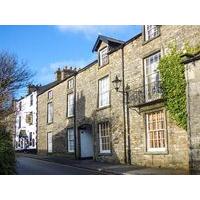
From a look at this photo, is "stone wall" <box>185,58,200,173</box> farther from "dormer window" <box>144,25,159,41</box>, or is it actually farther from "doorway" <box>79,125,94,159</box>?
"doorway" <box>79,125,94,159</box>

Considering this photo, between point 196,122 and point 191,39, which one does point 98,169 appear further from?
point 191,39

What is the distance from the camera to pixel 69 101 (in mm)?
22453

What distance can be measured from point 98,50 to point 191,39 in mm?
7077

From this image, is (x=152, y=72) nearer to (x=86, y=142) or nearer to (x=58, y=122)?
(x=86, y=142)

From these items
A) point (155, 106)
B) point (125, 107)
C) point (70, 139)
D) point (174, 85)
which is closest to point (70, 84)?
point (70, 139)

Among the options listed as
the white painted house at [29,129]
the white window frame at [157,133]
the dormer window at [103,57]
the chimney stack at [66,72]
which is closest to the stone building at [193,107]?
the white window frame at [157,133]

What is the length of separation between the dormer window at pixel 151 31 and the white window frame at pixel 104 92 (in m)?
3.59

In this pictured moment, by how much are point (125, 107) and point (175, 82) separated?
377 cm

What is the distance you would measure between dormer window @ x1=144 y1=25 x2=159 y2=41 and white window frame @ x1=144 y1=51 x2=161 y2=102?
2.60 feet

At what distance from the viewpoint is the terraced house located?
1381 cm

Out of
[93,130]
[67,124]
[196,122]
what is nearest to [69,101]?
[67,124]

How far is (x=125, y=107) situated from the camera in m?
16.6

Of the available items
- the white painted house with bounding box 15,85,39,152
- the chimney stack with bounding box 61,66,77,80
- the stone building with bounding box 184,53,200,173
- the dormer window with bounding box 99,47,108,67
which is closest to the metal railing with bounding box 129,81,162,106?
the stone building with bounding box 184,53,200,173

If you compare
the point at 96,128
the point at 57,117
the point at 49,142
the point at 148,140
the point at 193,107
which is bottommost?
the point at 148,140
